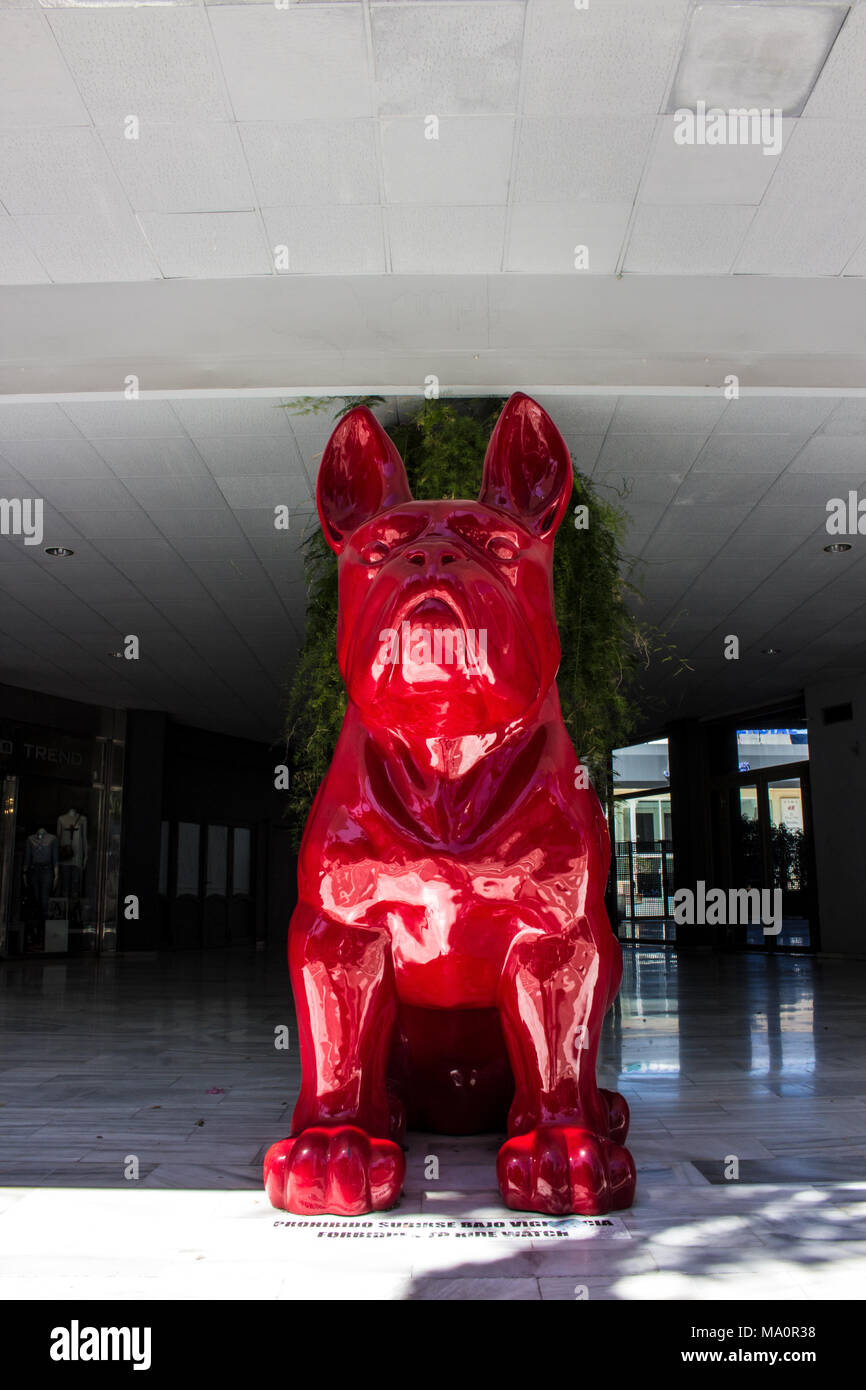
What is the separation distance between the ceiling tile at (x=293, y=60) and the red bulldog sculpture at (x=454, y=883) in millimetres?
1564

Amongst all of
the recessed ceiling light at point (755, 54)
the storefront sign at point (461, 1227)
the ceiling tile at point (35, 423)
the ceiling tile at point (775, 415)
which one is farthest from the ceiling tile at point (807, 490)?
the storefront sign at point (461, 1227)

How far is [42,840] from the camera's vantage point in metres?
11.4

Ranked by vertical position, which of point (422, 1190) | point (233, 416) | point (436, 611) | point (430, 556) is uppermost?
point (233, 416)

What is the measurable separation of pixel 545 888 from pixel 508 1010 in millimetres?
248

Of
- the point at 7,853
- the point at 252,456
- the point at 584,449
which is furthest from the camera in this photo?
the point at 7,853

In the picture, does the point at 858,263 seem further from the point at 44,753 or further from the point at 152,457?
the point at 44,753

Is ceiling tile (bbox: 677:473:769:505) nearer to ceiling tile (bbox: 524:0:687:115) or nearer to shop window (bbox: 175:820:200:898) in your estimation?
ceiling tile (bbox: 524:0:687:115)

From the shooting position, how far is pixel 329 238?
3354mm

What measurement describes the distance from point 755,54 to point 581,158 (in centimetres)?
56

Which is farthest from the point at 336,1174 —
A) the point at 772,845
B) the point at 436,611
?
the point at 772,845

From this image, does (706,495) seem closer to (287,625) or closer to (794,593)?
(794,593)

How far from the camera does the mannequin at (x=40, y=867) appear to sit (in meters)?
11.2

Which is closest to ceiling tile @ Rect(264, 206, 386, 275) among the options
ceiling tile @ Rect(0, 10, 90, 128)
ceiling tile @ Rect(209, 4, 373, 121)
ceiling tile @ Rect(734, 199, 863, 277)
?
ceiling tile @ Rect(209, 4, 373, 121)

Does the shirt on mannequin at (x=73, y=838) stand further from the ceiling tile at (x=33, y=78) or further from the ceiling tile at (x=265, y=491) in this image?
the ceiling tile at (x=33, y=78)
